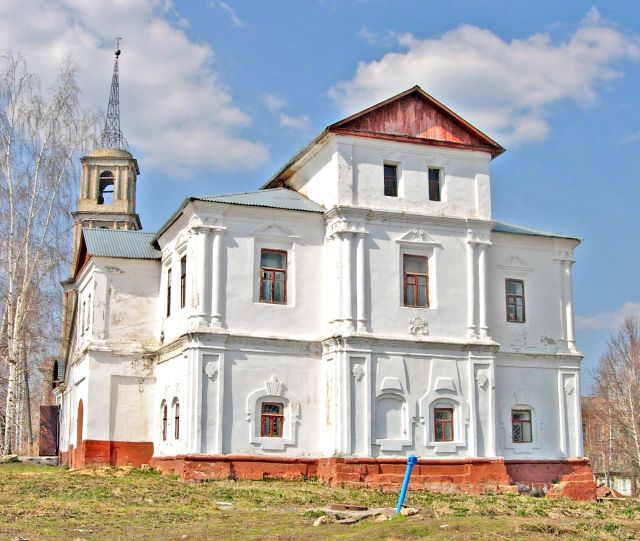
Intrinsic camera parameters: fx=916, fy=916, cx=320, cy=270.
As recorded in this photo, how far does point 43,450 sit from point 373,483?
20802 mm

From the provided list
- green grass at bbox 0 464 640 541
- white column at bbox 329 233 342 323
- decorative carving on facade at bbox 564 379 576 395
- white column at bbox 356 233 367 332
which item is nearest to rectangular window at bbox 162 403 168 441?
green grass at bbox 0 464 640 541

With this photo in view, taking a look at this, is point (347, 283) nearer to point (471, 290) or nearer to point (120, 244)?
point (471, 290)

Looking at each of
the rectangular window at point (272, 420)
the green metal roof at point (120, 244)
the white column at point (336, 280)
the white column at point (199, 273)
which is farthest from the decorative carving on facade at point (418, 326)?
the green metal roof at point (120, 244)

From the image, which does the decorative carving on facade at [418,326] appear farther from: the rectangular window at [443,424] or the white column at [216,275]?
the white column at [216,275]

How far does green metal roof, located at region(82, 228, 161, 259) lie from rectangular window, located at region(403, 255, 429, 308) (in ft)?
28.6

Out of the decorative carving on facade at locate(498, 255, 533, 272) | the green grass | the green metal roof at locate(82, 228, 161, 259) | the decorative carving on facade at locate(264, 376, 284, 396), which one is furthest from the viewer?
the green metal roof at locate(82, 228, 161, 259)

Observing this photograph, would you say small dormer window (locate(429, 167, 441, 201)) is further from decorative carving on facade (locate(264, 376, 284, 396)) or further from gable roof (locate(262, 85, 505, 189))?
decorative carving on facade (locate(264, 376, 284, 396))

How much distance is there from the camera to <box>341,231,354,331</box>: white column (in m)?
26.5

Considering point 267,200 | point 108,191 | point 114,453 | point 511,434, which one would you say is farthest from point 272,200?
point 108,191

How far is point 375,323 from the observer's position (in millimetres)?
26891

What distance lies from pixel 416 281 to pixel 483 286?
216cm

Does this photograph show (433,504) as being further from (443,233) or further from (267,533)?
(443,233)

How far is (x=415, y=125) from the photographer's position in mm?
28531

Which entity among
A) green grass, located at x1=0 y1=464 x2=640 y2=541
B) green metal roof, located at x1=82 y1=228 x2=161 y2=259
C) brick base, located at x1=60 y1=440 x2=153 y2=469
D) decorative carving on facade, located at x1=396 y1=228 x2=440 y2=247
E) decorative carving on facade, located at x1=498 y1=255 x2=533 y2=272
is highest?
green metal roof, located at x1=82 y1=228 x2=161 y2=259
